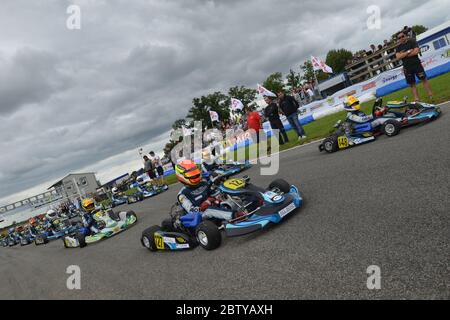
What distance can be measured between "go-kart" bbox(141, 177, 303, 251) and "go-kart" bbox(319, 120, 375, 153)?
3.26 metres

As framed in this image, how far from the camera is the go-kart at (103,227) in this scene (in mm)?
9438

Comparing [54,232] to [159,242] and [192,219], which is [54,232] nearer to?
[159,242]

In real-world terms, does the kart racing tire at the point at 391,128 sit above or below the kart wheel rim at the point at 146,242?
above

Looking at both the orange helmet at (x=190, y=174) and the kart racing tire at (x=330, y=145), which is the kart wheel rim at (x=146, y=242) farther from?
the kart racing tire at (x=330, y=145)

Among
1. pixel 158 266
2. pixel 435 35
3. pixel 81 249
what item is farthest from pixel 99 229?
pixel 435 35

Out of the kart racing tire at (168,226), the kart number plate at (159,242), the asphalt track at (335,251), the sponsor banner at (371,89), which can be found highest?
the sponsor banner at (371,89)

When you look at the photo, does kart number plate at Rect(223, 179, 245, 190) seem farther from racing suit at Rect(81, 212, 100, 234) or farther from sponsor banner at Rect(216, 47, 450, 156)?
sponsor banner at Rect(216, 47, 450, 156)

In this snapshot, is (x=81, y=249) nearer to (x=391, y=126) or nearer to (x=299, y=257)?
(x=299, y=257)

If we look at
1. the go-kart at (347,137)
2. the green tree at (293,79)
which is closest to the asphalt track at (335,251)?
the go-kart at (347,137)

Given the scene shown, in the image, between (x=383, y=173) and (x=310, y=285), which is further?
(x=383, y=173)

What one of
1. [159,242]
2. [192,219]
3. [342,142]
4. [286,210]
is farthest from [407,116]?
[159,242]

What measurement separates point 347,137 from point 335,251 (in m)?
5.39

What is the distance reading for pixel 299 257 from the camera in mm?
3789

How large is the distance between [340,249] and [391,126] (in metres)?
5.26
